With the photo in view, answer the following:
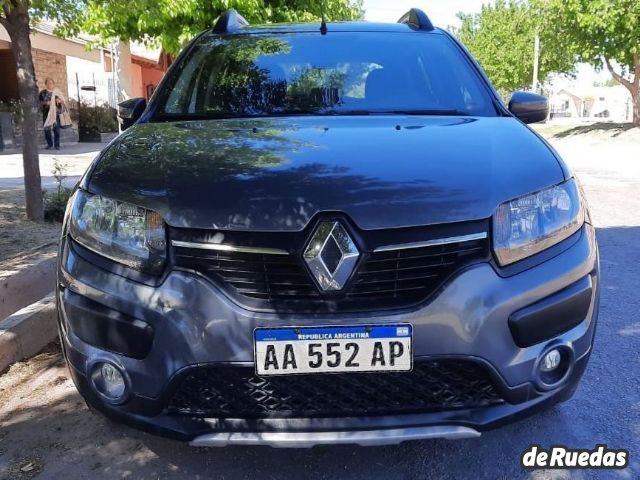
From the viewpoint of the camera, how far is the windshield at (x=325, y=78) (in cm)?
289

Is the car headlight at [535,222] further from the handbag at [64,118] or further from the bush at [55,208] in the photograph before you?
the handbag at [64,118]

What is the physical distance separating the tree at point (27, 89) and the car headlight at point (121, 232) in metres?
3.88

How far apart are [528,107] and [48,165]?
10.7 metres

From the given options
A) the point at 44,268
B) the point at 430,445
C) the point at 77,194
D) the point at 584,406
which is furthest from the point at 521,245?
the point at 44,268

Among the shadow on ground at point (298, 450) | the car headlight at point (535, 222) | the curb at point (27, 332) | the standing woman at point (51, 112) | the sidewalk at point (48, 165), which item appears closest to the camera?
the car headlight at point (535, 222)

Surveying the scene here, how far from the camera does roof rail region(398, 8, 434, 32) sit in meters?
3.50

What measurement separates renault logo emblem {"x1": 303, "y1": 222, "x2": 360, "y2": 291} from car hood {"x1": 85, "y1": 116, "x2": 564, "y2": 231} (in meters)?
0.06

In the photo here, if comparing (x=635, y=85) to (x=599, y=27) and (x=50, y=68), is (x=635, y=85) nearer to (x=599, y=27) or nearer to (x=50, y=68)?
(x=599, y=27)

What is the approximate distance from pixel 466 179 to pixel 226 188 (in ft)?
2.54

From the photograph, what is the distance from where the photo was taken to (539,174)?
2049 millimetres

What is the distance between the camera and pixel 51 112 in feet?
51.2

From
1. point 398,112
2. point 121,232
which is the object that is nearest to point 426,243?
point 121,232

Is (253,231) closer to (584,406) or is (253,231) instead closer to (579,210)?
(579,210)

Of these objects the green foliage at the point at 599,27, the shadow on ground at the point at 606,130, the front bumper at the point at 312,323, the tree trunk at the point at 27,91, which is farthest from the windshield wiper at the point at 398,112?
the shadow on ground at the point at 606,130
